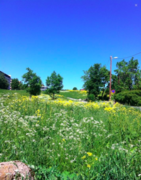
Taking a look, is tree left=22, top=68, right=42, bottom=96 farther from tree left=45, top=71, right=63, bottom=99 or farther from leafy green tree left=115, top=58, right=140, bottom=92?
leafy green tree left=115, top=58, right=140, bottom=92

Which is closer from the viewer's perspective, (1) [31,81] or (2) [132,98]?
(2) [132,98]

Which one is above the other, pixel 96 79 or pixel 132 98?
pixel 96 79

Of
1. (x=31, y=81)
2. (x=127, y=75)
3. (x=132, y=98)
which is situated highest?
(x=127, y=75)

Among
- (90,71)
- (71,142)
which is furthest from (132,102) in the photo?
(71,142)

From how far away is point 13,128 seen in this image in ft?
12.5

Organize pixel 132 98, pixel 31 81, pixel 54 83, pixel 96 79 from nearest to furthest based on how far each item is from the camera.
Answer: pixel 132 98 → pixel 31 81 → pixel 54 83 → pixel 96 79

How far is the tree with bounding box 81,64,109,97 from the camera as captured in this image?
2972 cm

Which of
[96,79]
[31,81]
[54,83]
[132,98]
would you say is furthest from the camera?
[96,79]

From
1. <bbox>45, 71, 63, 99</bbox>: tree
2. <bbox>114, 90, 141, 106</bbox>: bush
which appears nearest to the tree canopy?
<bbox>114, 90, 141, 106</bbox>: bush

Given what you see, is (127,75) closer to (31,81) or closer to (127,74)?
(127,74)

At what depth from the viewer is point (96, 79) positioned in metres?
30.1

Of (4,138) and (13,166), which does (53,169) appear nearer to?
(13,166)

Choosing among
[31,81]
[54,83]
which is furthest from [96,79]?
[31,81]

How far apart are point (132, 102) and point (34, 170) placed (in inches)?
715
